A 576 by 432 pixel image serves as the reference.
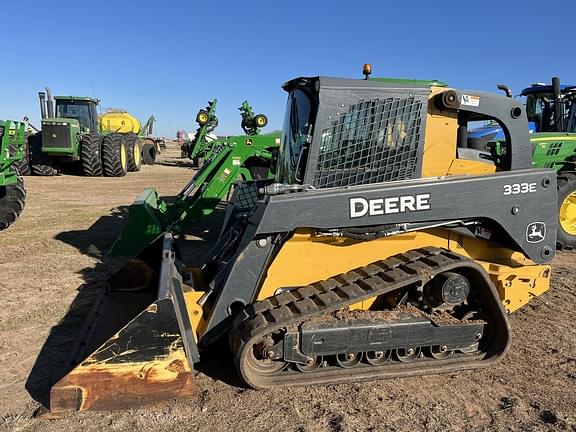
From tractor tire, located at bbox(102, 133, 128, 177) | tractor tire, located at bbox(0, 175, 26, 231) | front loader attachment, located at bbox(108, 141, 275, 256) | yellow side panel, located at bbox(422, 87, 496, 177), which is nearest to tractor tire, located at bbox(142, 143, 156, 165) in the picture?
tractor tire, located at bbox(102, 133, 128, 177)

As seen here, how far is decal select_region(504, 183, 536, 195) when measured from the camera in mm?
3502

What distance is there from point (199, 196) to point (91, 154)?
11380mm

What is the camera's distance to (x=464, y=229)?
3.61 m

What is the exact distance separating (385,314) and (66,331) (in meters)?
2.74

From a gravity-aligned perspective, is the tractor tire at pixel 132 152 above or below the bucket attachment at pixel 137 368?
above

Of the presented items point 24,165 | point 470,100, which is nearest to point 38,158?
point 24,165

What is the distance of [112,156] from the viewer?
17.2 metres

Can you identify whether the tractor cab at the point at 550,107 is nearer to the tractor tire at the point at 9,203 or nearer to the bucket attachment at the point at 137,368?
→ the bucket attachment at the point at 137,368

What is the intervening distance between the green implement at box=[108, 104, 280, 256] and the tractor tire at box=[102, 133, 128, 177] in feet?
34.8

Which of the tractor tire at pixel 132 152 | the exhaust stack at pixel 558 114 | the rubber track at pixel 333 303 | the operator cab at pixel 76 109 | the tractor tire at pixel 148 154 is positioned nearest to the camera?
the rubber track at pixel 333 303

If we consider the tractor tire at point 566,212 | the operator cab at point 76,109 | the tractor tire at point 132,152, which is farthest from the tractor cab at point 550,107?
the operator cab at point 76,109

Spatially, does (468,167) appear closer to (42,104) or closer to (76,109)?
(42,104)

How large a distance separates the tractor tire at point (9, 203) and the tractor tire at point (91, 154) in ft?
29.8

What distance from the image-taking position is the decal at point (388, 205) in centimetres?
327
